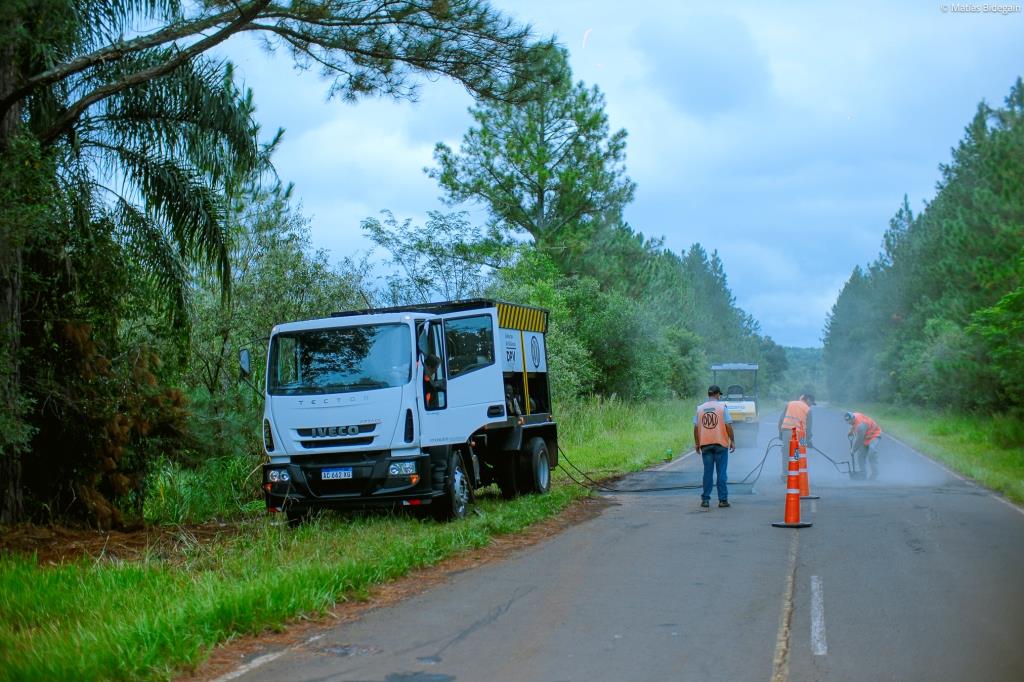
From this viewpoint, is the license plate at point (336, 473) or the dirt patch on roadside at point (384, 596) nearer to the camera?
the dirt patch on roadside at point (384, 596)

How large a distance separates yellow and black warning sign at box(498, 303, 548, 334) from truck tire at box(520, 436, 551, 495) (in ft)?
6.27

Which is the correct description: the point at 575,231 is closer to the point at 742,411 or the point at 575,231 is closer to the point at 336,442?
the point at 742,411

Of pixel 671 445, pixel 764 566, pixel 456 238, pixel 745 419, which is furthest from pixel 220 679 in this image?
pixel 745 419

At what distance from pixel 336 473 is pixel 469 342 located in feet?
9.81

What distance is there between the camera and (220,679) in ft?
20.1

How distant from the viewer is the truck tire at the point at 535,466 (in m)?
16.0

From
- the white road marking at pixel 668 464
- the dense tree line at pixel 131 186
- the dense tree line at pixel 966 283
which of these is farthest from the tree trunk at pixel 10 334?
the dense tree line at pixel 966 283

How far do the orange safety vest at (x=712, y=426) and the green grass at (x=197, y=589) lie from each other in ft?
8.84

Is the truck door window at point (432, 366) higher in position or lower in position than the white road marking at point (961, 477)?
higher

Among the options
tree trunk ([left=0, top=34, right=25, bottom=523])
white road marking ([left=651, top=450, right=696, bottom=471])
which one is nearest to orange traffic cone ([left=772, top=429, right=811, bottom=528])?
tree trunk ([left=0, top=34, right=25, bottom=523])

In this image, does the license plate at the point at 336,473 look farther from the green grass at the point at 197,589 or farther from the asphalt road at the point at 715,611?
the asphalt road at the point at 715,611

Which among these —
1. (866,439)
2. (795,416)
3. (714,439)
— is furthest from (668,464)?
(714,439)

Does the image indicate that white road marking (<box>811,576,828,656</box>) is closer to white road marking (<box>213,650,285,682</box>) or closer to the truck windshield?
white road marking (<box>213,650,285,682</box>)

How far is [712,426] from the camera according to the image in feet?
46.9
